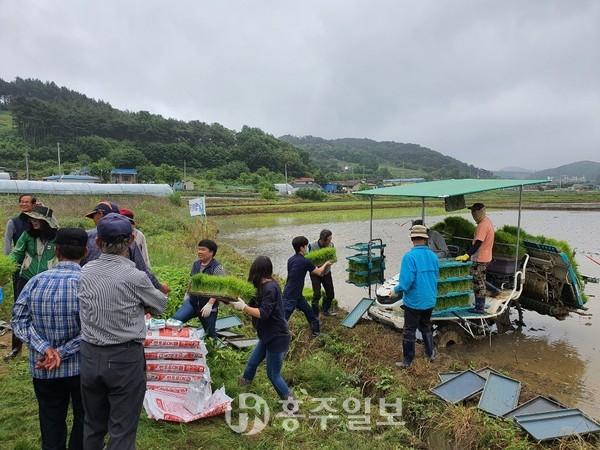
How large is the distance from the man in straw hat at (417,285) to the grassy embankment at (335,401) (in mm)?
397

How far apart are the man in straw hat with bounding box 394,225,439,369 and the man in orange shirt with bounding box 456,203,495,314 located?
1563mm

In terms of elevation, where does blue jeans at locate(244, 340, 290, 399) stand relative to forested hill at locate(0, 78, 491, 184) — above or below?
below

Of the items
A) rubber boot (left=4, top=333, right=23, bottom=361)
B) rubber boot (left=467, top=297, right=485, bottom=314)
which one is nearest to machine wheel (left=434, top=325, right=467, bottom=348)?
rubber boot (left=467, top=297, right=485, bottom=314)

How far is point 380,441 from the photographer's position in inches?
148

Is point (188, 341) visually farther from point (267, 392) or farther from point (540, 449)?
point (540, 449)

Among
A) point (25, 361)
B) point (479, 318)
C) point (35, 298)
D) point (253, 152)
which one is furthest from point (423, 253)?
Answer: point (253, 152)

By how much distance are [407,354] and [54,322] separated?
4.34 m

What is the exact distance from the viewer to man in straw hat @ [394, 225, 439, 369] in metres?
5.22

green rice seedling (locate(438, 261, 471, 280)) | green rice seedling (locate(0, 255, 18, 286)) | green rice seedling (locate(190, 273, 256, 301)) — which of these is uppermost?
green rice seedling (locate(0, 255, 18, 286))

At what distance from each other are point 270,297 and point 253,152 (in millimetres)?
82024

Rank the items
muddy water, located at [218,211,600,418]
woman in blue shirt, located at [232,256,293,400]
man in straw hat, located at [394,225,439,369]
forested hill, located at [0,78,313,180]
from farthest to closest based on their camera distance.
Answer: forested hill, located at [0,78,313,180], muddy water, located at [218,211,600,418], man in straw hat, located at [394,225,439,369], woman in blue shirt, located at [232,256,293,400]

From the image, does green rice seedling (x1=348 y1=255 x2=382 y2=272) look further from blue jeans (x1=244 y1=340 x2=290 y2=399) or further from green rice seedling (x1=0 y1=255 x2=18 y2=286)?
green rice seedling (x1=0 y1=255 x2=18 y2=286)

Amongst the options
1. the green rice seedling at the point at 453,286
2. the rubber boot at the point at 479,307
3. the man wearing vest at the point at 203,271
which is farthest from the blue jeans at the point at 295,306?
the rubber boot at the point at 479,307

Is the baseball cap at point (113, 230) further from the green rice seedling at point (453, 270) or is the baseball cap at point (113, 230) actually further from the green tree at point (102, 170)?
the green tree at point (102, 170)
